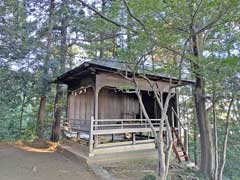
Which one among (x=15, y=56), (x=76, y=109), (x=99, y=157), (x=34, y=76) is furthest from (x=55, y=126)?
(x=99, y=157)

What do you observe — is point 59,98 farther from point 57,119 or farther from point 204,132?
point 204,132

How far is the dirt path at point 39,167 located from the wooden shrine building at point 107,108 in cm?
96

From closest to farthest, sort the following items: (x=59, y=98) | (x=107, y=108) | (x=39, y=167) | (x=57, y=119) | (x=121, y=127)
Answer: (x=39, y=167), (x=121, y=127), (x=107, y=108), (x=57, y=119), (x=59, y=98)

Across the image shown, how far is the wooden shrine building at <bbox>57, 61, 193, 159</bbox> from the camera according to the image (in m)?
7.97

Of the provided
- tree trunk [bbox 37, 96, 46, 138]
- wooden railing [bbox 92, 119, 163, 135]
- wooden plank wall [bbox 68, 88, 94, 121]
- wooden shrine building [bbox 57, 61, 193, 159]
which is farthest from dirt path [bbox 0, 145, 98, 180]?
tree trunk [bbox 37, 96, 46, 138]

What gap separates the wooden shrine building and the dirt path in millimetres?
963

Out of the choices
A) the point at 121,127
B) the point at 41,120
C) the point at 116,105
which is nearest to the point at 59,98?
the point at 41,120

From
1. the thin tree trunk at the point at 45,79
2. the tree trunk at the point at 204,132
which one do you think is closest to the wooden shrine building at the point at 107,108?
the tree trunk at the point at 204,132

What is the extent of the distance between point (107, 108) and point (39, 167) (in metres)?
4.90

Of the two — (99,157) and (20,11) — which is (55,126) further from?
(20,11)

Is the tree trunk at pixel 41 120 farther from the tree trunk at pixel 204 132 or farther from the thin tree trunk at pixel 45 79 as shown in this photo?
the tree trunk at pixel 204 132

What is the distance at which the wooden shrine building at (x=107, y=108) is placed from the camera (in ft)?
26.2

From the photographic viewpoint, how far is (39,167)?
671 centimetres

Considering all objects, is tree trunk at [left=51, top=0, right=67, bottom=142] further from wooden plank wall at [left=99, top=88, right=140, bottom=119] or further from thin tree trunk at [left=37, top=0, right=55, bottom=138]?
wooden plank wall at [left=99, top=88, right=140, bottom=119]
